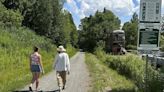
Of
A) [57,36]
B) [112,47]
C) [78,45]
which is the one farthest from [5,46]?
[78,45]

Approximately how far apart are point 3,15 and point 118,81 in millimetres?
32561

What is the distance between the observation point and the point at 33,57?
1980cm

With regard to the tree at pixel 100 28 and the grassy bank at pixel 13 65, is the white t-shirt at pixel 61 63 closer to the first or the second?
the grassy bank at pixel 13 65

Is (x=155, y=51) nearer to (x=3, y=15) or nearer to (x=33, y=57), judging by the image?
(x=33, y=57)

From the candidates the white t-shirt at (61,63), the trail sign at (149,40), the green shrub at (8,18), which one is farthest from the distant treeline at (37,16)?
the trail sign at (149,40)

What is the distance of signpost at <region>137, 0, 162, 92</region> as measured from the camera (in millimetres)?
16281

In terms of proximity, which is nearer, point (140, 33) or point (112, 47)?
point (140, 33)

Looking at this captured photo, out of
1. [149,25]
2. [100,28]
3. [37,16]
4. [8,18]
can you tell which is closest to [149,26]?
[149,25]

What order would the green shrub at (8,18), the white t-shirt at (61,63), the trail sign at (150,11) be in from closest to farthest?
the trail sign at (150,11)
the white t-shirt at (61,63)
the green shrub at (8,18)

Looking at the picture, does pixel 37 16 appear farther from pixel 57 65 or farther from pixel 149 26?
pixel 149 26

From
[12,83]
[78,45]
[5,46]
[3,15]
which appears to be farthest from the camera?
[78,45]

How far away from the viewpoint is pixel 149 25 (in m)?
16.4

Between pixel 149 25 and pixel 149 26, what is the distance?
0.04m

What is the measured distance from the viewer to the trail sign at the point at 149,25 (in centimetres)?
1628
